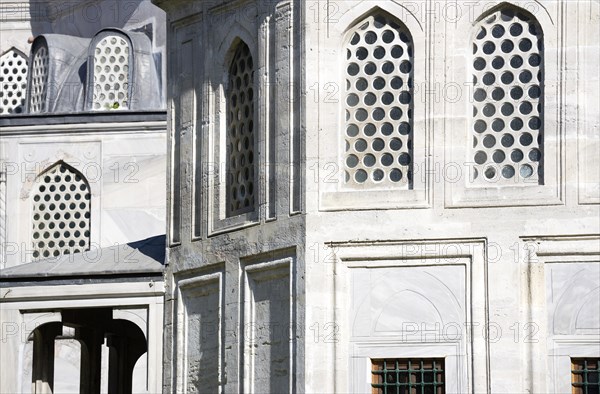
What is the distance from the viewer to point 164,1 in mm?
28297

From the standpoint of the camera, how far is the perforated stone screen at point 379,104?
2523cm

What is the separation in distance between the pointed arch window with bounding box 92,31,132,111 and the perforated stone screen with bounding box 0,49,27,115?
2.80 meters

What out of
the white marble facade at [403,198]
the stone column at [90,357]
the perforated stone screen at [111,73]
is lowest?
the stone column at [90,357]

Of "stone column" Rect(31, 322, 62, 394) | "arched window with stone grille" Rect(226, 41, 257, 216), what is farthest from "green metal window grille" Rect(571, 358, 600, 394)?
"stone column" Rect(31, 322, 62, 394)

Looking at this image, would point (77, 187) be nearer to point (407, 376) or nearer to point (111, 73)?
point (111, 73)

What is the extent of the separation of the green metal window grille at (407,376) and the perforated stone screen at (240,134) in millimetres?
2782

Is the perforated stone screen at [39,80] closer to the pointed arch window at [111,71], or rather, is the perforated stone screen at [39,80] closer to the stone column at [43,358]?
the pointed arch window at [111,71]

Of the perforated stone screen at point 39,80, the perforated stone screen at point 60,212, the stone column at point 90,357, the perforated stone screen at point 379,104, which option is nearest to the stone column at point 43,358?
the stone column at point 90,357

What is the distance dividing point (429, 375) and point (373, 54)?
3866mm

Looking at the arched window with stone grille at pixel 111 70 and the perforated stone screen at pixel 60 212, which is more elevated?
the arched window with stone grille at pixel 111 70

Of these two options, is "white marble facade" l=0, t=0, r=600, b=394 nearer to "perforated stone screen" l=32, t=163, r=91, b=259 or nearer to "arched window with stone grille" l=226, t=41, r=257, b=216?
"arched window with stone grille" l=226, t=41, r=257, b=216

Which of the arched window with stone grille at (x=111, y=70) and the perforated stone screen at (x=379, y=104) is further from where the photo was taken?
the arched window with stone grille at (x=111, y=70)

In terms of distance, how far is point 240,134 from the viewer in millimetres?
26734

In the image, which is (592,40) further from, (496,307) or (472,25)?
(496,307)
